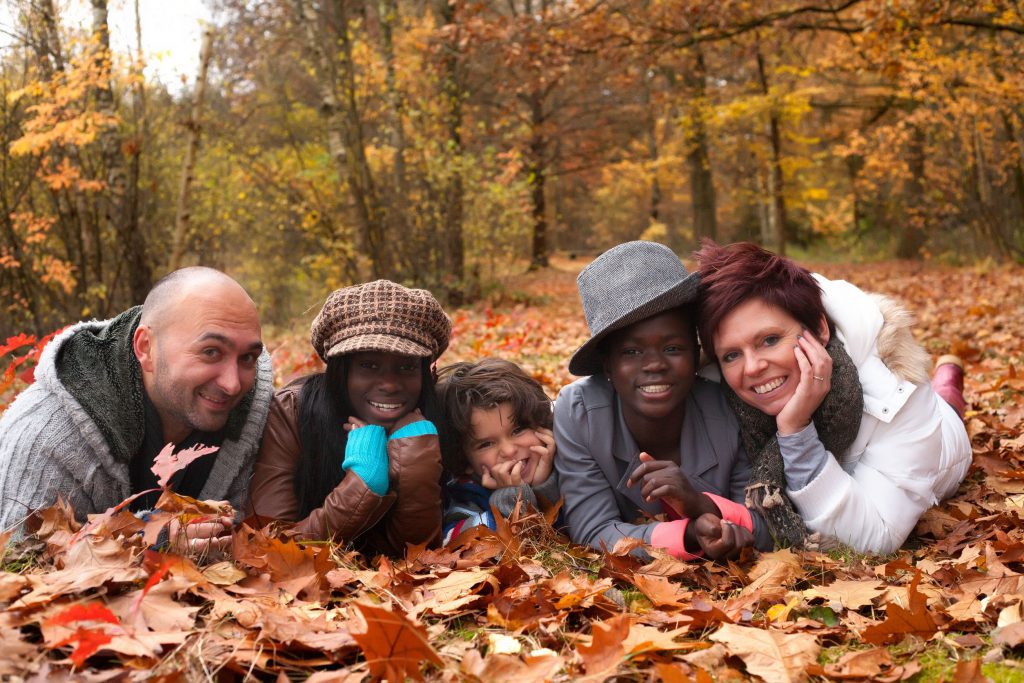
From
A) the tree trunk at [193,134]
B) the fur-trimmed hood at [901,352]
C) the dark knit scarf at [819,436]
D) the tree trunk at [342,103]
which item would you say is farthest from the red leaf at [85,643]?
the tree trunk at [342,103]

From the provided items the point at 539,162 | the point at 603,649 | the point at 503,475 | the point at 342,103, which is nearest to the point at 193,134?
the point at 342,103

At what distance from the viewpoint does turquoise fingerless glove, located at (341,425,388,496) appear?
3.37 metres

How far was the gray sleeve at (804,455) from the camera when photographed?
3344 millimetres

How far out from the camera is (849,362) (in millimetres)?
3451

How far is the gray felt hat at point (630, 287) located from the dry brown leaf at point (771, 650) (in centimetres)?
137

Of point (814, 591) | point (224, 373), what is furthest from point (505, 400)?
point (814, 591)

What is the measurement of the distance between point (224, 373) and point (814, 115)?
28.2 metres

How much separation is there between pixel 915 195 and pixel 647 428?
1957cm

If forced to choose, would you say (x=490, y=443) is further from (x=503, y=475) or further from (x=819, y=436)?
(x=819, y=436)

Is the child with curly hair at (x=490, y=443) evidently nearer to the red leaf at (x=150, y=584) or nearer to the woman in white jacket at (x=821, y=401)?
the woman in white jacket at (x=821, y=401)

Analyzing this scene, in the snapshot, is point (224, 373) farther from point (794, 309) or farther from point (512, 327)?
point (512, 327)

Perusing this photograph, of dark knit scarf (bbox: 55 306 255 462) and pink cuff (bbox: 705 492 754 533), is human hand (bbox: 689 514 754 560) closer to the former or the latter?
pink cuff (bbox: 705 492 754 533)

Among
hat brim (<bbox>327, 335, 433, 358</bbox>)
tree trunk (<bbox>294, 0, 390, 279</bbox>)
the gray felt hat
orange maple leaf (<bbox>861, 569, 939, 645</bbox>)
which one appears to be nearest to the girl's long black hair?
hat brim (<bbox>327, 335, 433, 358</bbox>)

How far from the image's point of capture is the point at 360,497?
3.31 m
